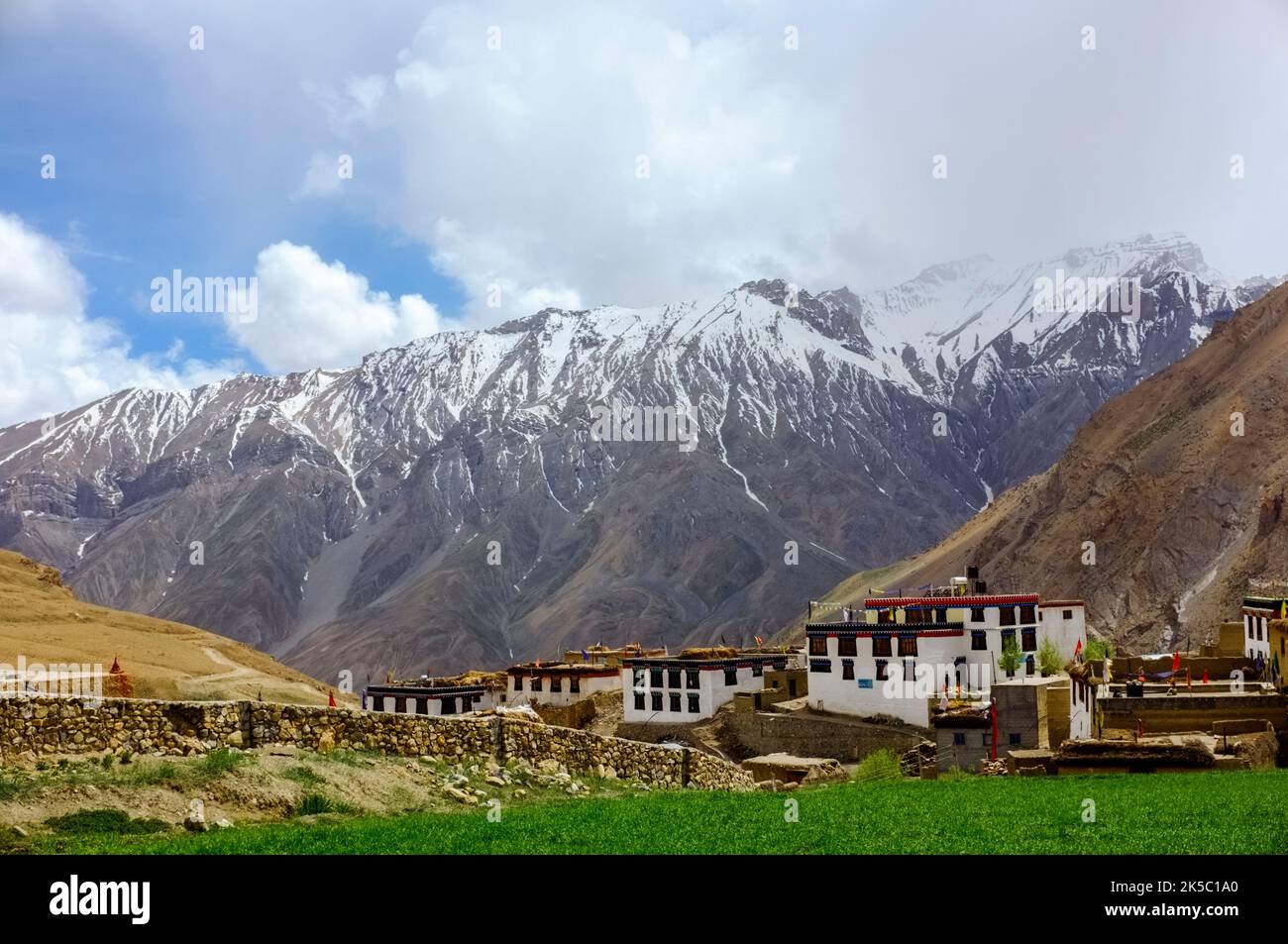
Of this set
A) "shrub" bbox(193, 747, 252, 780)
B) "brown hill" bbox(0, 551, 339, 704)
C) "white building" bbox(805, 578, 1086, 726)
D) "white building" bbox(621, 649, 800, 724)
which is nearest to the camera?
"shrub" bbox(193, 747, 252, 780)

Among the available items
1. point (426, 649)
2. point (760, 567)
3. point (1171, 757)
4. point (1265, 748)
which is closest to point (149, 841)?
point (1171, 757)

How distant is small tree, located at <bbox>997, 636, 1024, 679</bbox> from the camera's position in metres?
52.8

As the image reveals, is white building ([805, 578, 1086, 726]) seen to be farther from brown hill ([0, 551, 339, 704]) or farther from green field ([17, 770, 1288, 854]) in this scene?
green field ([17, 770, 1288, 854])

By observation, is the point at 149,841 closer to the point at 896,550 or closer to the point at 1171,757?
the point at 1171,757

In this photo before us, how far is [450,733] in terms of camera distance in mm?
19984

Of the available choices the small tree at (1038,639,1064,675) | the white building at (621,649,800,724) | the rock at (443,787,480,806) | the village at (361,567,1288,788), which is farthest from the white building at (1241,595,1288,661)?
the rock at (443,787,480,806)

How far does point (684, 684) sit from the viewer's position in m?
61.3

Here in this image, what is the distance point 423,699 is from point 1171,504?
198ft

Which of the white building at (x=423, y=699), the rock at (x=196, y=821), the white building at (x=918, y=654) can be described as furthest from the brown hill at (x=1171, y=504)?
the rock at (x=196, y=821)

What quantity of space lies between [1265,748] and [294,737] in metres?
21.3

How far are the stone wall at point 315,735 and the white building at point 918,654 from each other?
103 ft

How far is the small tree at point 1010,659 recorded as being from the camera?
173 ft

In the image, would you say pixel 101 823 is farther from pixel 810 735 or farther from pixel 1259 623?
pixel 1259 623

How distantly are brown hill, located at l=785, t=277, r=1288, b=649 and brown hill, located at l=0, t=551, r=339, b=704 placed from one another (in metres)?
54.7
